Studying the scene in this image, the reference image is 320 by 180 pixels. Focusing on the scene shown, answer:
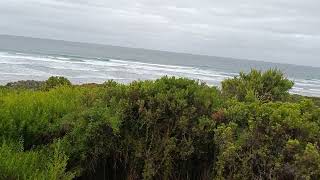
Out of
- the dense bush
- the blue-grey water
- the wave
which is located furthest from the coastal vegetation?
the wave

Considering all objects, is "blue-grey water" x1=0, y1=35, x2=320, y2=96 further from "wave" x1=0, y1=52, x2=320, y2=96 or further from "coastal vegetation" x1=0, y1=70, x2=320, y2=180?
"coastal vegetation" x1=0, y1=70, x2=320, y2=180

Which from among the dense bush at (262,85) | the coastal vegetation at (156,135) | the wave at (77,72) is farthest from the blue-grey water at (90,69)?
the coastal vegetation at (156,135)

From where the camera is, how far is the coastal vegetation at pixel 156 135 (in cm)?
458

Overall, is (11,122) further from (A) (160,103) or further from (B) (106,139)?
(A) (160,103)

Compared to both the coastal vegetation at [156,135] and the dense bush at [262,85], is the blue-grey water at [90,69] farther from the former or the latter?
the coastal vegetation at [156,135]

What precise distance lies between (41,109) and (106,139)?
3.17 ft

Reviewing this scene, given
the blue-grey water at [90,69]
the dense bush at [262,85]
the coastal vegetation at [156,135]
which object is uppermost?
the dense bush at [262,85]

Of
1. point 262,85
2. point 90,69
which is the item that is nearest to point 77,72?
point 90,69

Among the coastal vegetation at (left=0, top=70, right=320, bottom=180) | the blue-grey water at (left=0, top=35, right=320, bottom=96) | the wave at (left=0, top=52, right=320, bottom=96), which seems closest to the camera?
the coastal vegetation at (left=0, top=70, right=320, bottom=180)

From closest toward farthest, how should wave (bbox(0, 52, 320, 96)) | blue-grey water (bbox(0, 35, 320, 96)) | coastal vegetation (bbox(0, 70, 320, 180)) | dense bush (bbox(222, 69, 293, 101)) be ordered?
coastal vegetation (bbox(0, 70, 320, 180)) → dense bush (bbox(222, 69, 293, 101)) → wave (bbox(0, 52, 320, 96)) → blue-grey water (bbox(0, 35, 320, 96))

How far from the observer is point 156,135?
522cm

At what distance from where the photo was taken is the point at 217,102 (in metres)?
5.54

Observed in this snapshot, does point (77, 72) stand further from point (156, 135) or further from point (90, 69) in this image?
point (156, 135)

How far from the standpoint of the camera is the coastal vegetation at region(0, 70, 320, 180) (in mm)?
4582
